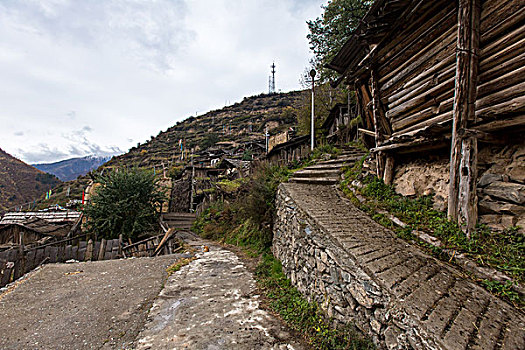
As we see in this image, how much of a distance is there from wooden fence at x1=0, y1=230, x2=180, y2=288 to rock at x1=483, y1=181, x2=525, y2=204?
8.74m

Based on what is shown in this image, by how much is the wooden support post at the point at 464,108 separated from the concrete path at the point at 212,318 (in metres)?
2.92

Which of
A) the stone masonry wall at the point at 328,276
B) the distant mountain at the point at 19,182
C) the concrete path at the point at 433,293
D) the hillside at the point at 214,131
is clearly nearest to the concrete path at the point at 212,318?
the stone masonry wall at the point at 328,276

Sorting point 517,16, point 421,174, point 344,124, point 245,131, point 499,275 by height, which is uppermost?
point 245,131

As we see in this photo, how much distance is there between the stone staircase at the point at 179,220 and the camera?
42.4 ft

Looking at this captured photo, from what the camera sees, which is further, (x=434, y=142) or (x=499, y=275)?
(x=434, y=142)

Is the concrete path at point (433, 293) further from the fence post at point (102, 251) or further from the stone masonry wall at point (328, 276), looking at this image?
the fence post at point (102, 251)

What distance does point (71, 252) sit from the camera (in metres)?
7.39

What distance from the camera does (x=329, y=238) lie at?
313 cm

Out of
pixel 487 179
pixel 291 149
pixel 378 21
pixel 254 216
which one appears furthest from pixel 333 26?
pixel 487 179

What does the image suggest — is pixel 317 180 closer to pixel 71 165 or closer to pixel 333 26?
pixel 333 26

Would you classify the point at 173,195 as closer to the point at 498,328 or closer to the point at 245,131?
the point at 498,328

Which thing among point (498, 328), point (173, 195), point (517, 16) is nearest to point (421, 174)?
point (517, 16)

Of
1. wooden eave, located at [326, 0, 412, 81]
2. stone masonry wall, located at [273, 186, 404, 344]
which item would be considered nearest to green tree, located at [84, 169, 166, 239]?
stone masonry wall, located at [273, 186, 404, 344]

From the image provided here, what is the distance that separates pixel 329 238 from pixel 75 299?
526 cm
